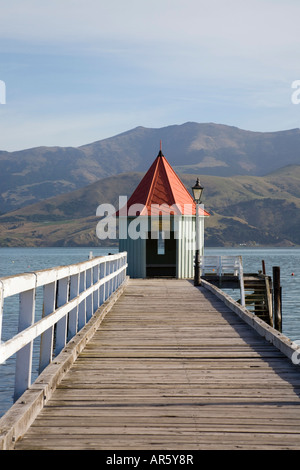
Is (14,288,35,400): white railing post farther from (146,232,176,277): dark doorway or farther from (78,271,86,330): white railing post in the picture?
(146,232,176,277): dark doorway

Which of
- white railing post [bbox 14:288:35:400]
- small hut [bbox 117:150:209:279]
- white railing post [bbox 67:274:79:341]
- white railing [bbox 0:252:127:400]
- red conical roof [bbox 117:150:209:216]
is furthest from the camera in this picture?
red conical roof [bbox 117:150:209:216]

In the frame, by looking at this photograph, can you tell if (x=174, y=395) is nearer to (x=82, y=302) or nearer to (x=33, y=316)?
(x=33, y=316)

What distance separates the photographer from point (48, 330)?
6766 mm

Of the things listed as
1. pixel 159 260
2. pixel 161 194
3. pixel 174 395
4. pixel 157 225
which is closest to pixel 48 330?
pixel 174 395

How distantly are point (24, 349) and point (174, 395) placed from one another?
1697 millimetres

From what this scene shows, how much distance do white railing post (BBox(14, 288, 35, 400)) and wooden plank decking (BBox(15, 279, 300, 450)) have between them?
359 mm

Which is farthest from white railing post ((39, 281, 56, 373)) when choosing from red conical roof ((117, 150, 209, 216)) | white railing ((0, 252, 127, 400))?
red conical roof ((117, 150, 209, 216))

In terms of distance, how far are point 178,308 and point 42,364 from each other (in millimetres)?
7836

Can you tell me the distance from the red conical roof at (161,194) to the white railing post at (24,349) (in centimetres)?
2208

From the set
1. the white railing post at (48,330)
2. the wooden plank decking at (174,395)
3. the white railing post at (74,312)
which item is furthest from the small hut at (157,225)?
the white railing post at (48,330)

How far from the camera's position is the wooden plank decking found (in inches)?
193

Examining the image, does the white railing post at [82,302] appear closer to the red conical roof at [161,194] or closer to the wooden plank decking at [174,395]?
the wooden plank decking at [174,395]
